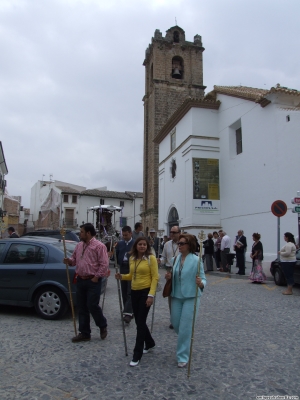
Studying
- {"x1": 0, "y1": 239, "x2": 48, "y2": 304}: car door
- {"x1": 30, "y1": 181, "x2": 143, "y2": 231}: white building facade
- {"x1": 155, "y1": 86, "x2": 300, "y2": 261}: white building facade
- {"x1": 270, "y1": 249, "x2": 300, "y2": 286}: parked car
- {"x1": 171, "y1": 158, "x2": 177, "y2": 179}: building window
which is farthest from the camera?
{"x1": 30, "y1": 181, "x2": 143, "y2": 231}: white building facade

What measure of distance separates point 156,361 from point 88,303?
1.31 meters

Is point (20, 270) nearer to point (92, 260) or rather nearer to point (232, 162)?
point (92, 260)

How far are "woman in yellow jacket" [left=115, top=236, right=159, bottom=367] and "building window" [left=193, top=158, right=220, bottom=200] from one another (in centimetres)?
1647

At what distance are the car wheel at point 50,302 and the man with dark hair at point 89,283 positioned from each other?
1248 millimetres

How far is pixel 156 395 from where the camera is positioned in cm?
333

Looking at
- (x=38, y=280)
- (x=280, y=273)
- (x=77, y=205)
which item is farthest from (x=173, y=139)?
(x=77, y=205)

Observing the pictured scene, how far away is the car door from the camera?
6277mm

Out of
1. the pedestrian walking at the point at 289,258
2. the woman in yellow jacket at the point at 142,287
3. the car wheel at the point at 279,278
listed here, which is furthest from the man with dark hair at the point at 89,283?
the car wheel at the point at 279,278

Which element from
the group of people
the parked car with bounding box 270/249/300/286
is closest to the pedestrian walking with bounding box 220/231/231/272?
the parked car with bounding box 270/249/300/286

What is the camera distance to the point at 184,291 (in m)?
4.04

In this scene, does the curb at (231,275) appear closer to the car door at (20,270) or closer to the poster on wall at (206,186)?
the poster on wall at (206,186)

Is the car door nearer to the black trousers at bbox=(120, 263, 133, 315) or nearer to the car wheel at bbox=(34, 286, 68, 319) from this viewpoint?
the car wheel at bbox=(34, 286, 68, 319)

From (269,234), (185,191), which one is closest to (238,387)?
(269,234)

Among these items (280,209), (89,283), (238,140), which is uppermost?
(238,140)
